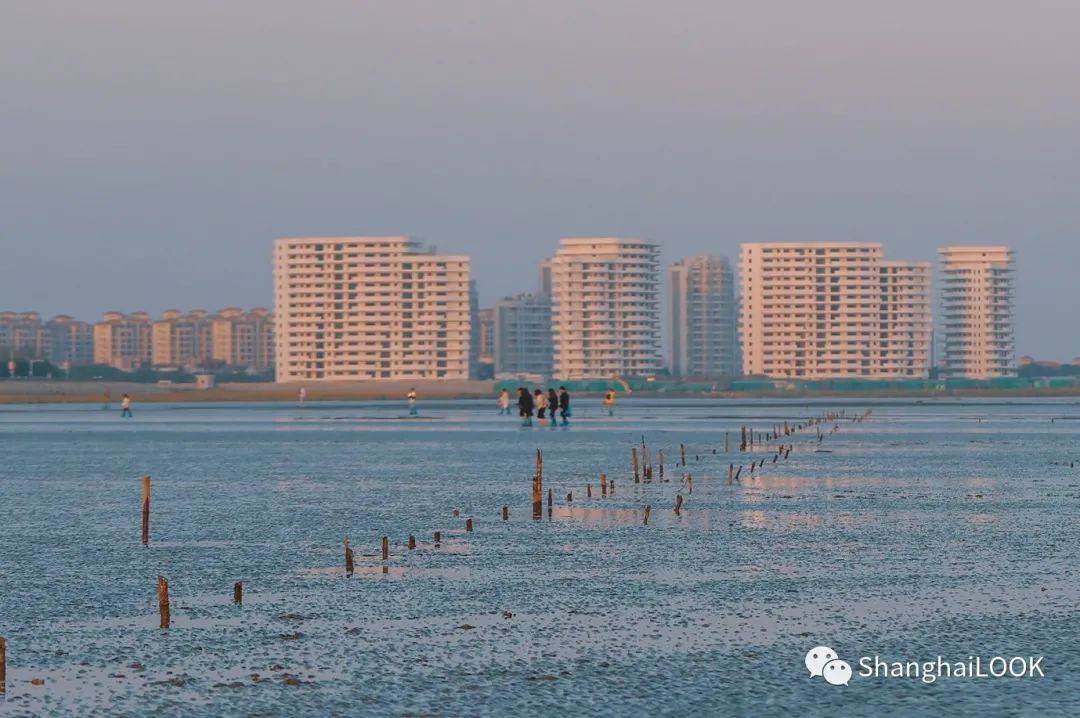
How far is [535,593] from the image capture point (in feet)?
90.7

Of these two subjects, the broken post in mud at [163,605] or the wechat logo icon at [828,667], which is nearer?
the wechat logo icon at [828,667]

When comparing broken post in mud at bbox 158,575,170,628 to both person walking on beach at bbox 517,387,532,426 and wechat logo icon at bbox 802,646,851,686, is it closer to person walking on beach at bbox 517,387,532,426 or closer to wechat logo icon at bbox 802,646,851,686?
wechat logo icon at bbox 802,646,851,686

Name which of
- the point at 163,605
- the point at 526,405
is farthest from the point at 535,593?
the point at 526,405

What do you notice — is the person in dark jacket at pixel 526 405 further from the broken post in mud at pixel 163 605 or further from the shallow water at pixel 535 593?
the broken post in mud at pixel 163 605

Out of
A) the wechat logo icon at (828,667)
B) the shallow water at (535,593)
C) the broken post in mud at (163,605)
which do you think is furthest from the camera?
the broken post in mud at (163,605)

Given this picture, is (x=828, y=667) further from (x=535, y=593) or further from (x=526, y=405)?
(x=526, y=405)

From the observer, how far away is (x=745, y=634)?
23781 mm

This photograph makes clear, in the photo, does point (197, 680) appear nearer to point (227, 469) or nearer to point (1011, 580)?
point (1011, 580)

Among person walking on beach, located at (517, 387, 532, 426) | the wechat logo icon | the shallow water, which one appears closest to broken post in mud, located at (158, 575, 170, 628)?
the shallow water

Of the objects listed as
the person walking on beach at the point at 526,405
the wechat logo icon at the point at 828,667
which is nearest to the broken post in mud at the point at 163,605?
the wechat logo icon at the point at 828,667

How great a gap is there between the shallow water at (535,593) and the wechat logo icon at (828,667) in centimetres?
20

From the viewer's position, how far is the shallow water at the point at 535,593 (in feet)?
66.5

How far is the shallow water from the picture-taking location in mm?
20266

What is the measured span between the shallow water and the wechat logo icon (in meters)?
0.20
